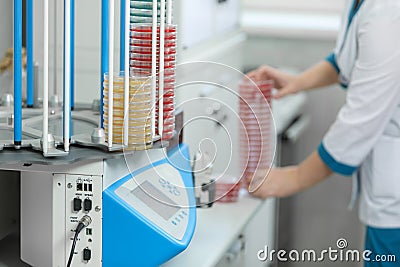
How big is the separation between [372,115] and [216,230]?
1.35ft

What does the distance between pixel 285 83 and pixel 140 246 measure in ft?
3.00

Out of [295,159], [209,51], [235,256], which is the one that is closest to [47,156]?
[235,256]

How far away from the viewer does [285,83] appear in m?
2.05

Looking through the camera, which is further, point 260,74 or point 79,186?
point 260,74

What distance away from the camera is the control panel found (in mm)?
1229

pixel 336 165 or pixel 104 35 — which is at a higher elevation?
pixel 104 35

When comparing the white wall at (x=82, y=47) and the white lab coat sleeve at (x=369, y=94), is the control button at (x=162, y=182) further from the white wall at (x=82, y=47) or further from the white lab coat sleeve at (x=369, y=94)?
the white lab coat sleeve at (x=369, y=94)

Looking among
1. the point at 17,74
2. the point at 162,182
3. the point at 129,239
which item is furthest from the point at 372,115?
the point at 17,74

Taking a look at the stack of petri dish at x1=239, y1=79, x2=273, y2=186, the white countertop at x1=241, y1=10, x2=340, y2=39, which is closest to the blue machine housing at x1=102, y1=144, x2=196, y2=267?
the stack of petri dish at x1=239, y1=79, x2=273, y2=186

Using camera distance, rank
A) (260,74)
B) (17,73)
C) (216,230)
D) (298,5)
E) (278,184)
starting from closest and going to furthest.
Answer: (17,73), (216,230), (278,184), (260,74), (298,5)

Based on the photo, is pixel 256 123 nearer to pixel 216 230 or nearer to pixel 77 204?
pixel 216 230

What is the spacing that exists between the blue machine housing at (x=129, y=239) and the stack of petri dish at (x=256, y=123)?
17.3 inches

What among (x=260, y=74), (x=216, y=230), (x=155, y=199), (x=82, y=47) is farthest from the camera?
(x=260, y=74)

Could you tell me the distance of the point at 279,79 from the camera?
204cm
